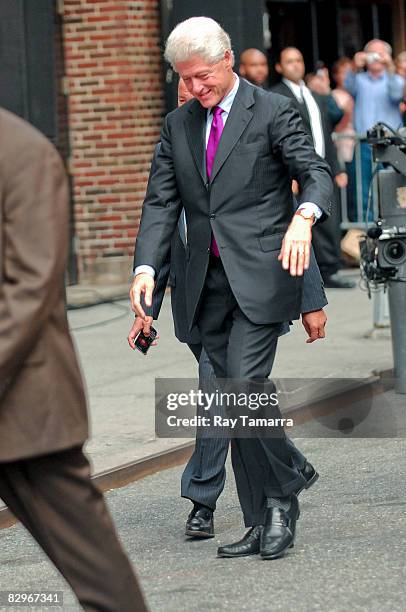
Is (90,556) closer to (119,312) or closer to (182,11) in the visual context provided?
(119,312)

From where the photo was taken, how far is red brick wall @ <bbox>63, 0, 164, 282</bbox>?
1393 centimetres

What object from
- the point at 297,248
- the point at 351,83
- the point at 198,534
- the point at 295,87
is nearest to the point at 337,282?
the point at 295,87

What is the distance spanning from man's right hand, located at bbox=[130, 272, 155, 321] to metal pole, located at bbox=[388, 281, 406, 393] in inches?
148

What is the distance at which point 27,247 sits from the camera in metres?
3.84

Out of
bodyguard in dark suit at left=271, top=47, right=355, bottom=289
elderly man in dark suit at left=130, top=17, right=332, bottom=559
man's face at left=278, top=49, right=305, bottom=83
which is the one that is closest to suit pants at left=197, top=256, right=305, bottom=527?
elderly man in dark suit at left=130, top=17, right=332, bottom=559

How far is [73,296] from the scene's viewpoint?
1370 cm

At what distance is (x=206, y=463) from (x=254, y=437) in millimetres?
503

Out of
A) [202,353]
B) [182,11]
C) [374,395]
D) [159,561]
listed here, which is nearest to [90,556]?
[159,561]

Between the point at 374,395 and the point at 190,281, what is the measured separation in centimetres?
358

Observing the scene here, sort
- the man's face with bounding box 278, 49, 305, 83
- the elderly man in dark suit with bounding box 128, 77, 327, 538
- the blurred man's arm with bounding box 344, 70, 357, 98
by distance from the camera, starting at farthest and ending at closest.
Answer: the blurred man's arm with bounding box 344, 70, 357, 98 → the man's face with bounding box 278, 49, 305, 83 → the elderly man in dark suit with bounding box 128, 77, 327, 538

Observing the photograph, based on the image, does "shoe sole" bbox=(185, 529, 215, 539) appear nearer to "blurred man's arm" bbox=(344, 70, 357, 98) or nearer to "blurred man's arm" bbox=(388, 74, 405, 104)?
"blurred man's arm" bbox=(388, 74, 405, 104)

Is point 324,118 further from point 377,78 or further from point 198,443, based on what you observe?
→ point 198,443

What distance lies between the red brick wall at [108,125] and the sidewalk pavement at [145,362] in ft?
3.49

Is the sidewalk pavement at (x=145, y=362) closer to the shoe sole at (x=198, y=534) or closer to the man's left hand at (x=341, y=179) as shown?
the shoe sole at (x=198, y=534)
